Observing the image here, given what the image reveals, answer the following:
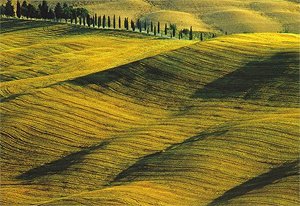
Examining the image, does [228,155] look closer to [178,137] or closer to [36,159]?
[178,137]

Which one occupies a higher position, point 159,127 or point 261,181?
point 261,181

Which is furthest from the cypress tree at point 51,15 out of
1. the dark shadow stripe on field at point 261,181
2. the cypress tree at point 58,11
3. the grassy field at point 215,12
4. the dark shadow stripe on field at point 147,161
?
the dark shadow stripe on field at point 261,181

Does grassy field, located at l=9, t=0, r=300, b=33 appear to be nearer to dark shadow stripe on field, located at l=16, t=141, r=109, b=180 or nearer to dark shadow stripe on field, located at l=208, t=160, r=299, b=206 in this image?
dark shadow stripe on field, located at l=16, t=141, r=109, b=180

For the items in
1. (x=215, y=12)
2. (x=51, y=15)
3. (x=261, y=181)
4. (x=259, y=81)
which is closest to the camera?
(x=261, y=181)

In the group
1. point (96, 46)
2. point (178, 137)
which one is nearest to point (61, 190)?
point (178, 137)

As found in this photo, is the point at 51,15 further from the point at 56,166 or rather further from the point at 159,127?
the point at 56,166

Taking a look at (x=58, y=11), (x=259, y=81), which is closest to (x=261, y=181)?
(x=259, y=81)

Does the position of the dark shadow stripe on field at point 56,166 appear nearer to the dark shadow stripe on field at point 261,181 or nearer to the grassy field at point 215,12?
the dark shadow stripe on field at point 261,181

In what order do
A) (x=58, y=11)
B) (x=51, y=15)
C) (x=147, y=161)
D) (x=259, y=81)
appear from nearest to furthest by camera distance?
(x=147, y=161), (x=259, y=81), (x=58, y=11), (x=51, y=15)
